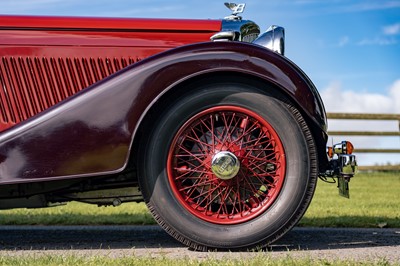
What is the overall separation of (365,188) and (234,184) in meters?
7.22

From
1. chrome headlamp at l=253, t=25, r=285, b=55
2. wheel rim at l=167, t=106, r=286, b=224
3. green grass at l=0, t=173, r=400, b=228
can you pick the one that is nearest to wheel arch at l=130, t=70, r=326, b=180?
wheel rim at l=167, t=106, r=286, b=224

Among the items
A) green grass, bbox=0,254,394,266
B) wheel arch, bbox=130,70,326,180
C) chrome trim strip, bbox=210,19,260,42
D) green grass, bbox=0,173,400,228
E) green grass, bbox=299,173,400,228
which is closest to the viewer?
green grass, bbox=0,254,394,266

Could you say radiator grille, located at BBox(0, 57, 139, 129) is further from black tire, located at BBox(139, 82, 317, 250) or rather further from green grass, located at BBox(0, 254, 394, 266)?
green grass, located at BBox(0, 254, 394, 266)

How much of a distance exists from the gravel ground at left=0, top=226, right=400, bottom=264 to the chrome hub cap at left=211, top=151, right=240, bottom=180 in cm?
45

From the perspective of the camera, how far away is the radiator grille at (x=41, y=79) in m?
4.32

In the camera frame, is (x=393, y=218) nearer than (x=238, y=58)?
No

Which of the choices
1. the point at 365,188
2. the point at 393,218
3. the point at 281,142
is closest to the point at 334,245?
the point at 281,142

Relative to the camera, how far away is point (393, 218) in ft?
19.7

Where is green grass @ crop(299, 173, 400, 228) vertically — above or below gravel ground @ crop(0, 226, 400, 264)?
below

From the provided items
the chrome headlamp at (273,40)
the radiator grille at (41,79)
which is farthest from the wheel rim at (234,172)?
the radiator grille at (41,79)

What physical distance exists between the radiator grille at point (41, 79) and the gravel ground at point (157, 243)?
94cm

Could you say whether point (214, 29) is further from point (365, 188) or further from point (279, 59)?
point (365, 188)

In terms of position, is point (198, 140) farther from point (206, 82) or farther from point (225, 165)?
point (206, 82)

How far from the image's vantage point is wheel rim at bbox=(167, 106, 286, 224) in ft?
12.1
